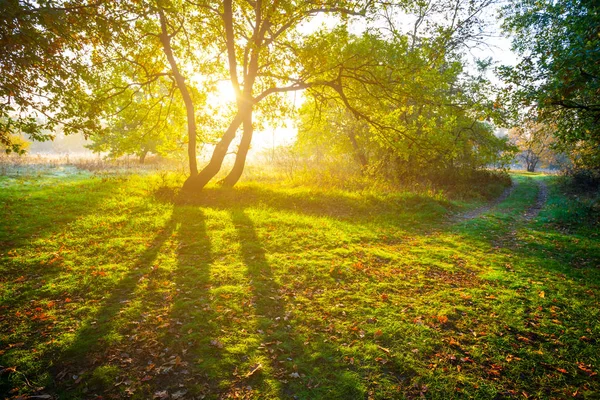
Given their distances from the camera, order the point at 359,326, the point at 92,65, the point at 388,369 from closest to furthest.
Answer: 1. the point at 388,369
2. the point at 359,326
3. the point at 92,65

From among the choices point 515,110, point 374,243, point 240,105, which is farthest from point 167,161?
point 515,110

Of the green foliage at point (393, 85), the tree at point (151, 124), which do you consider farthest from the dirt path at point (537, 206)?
the tree at point (151, 124)

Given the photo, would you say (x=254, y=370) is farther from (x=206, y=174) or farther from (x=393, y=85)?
(x=393, y=85)

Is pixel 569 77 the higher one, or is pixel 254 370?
pixel 569 77

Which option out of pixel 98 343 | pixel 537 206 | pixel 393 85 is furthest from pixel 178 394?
pixel 537 206

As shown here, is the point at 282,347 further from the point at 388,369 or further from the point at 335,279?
the point at 335,279

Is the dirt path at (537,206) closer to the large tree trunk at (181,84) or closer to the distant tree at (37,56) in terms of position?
the large tree trunk at (181,84)

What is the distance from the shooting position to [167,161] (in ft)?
115

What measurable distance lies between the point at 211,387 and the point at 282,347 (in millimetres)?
1187

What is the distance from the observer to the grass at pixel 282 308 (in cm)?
402

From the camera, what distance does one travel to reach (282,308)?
5.71 meters

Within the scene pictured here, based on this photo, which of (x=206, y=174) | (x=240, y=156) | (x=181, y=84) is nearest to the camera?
(x=181, y=84)

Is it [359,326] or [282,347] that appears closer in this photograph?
[282,347]

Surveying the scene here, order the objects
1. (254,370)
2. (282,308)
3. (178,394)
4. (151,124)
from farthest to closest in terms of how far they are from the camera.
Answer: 1. (151,124)
2. (282,308)
3. (254,370)
4. (178,394)
